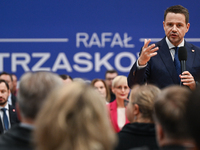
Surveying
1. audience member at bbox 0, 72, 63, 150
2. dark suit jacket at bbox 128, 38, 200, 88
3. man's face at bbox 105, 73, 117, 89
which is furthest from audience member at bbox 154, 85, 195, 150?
man's face at bbox 105, 73, 117, 89

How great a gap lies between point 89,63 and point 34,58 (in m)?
1.17

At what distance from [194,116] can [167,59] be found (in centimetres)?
176

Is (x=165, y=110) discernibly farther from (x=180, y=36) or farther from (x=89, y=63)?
(x=89, y=63)

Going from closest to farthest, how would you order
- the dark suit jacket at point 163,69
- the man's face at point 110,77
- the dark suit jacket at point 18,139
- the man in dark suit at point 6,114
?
the dark suit jacket at point 18,139, the dark suit jacket at point 163,69, the man in dark suit at point 6,114, the man's face at point 110,77

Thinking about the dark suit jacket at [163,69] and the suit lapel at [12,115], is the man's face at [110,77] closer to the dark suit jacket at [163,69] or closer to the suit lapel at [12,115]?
the suit lapel at [12,115]

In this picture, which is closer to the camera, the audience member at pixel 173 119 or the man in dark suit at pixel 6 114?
the audience member at pixel 173 119

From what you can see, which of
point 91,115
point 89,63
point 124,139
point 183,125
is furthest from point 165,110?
point 89,63

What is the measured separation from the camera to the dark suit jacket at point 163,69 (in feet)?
9.08

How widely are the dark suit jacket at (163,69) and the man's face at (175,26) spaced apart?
14cm

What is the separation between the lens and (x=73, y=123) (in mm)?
1086

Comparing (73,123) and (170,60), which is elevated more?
(170,60)

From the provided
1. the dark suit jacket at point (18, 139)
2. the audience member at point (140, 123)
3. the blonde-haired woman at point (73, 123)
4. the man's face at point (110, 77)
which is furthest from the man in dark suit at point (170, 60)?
the man's face at point (110, 77)

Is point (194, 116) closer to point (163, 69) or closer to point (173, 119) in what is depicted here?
point (173, 119)

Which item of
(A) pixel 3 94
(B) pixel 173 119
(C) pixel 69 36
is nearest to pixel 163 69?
(B) pixel 173 119
